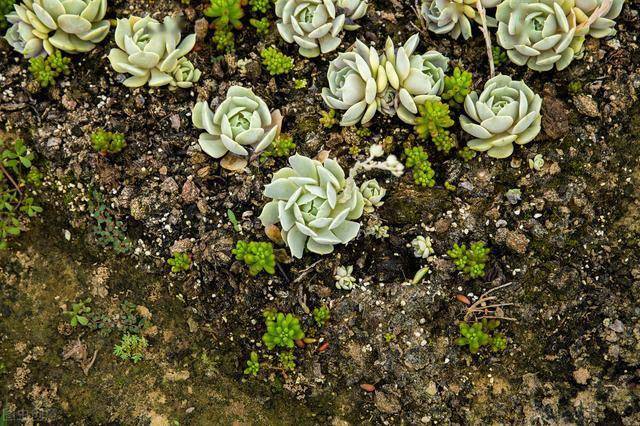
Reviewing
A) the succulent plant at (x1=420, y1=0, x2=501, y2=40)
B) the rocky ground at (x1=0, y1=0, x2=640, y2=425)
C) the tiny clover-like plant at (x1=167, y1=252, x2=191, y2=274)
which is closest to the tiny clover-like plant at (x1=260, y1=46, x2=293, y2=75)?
the rocky ground at (x1=0, y1=0, x2=640, y2=425)

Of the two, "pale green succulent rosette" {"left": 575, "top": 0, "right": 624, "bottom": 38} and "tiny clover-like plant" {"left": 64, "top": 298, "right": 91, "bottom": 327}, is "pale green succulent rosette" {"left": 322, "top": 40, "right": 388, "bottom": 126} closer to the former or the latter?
"pale green succulent rosette" {"left": 575, "top": 0, "right": 624, "bottom": 38}

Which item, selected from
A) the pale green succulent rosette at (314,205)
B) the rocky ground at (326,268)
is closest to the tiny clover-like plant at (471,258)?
the rocky ground at (326,268)

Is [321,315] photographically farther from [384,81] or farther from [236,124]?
[384,81]

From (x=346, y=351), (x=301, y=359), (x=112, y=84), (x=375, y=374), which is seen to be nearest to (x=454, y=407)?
(x=375, y=374)

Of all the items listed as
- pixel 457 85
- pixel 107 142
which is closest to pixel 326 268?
pixel 457 85

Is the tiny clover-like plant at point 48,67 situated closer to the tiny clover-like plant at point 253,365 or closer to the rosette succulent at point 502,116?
the tiny clover-like plant at point 253,365

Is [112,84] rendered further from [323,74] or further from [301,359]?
[301,359]

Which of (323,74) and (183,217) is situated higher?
(323,74)
